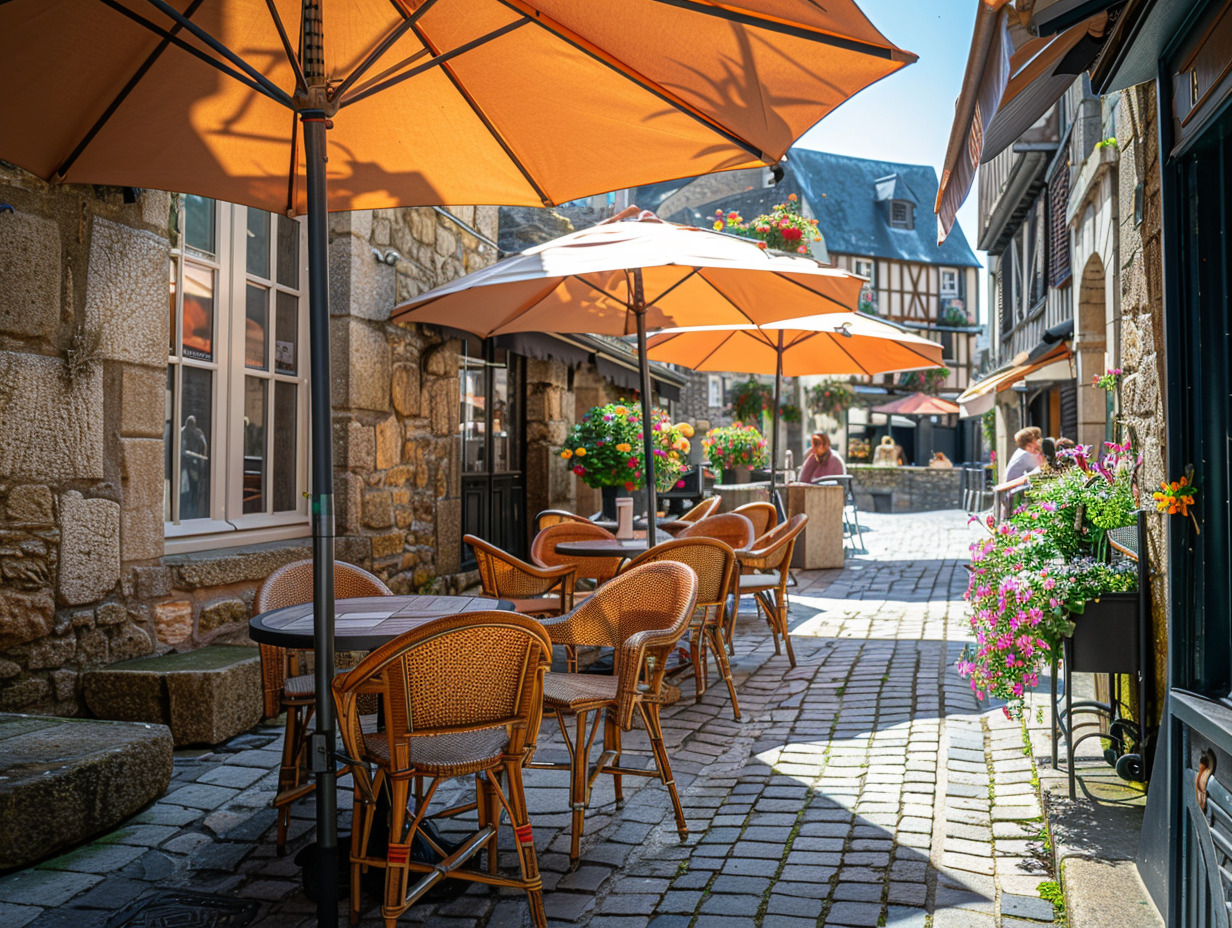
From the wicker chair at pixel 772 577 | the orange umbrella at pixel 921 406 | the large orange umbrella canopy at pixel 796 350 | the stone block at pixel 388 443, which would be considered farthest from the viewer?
the orange umbrella at pixel 921 406

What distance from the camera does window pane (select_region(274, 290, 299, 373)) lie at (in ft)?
16.7

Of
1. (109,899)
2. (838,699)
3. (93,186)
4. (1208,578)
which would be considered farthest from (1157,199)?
(93,186)

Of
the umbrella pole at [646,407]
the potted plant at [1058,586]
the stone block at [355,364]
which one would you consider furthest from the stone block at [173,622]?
the potted plant at [1058,586]

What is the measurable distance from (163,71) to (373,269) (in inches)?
109

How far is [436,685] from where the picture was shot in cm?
235

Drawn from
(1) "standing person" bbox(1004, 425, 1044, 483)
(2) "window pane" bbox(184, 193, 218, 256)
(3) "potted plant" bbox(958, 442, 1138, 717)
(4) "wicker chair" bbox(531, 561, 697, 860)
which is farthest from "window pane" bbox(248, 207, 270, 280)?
(1) "standing person" bbox(1004, 425, 1044, 483)

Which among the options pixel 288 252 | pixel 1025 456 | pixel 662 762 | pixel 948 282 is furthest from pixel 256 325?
pixel 948 282

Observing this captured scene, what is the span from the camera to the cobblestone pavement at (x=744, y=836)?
248 centimetres

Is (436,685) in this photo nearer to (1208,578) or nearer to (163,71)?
(1208,578)

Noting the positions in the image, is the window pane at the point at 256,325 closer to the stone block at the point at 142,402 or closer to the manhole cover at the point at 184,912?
the stone block at the point at 142,402

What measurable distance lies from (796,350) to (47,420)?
6.16 meters

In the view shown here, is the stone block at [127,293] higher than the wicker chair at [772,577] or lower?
higher

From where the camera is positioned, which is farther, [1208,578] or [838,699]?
[838,699]

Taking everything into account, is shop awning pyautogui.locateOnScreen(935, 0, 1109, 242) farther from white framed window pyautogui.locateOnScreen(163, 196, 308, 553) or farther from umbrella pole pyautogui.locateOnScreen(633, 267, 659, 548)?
white framed window pyautogui.locateOnScreen(163, 196, 308, 553)
